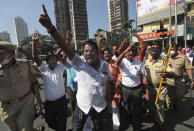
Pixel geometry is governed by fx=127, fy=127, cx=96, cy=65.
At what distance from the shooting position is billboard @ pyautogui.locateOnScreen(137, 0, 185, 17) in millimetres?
23283

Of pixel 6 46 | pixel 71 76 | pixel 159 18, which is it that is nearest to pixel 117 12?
pixel 159 18

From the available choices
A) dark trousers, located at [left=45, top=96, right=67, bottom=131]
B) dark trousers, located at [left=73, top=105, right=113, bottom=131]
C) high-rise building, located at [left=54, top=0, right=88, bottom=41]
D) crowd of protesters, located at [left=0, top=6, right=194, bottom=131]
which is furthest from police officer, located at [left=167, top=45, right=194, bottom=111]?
high-rise building, located at [left=54, top=0, right=88, bottom=41]

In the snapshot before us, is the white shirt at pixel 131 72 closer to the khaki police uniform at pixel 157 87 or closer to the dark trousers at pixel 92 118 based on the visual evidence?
the khaki police uniform at pixel 157 87

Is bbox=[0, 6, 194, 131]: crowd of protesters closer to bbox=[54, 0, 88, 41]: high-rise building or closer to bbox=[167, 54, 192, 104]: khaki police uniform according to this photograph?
bbox=[167, 54, 192, 104]: khaki police uniform

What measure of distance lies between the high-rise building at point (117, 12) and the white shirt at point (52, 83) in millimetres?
96657

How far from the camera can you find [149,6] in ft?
84.0

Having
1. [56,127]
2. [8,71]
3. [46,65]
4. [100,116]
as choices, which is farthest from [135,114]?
[8,71]

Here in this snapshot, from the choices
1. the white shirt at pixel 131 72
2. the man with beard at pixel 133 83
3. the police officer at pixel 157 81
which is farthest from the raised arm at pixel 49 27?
the police officer at pixel 157 81

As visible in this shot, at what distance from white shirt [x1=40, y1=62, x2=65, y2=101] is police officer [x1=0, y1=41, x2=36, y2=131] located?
398 mm

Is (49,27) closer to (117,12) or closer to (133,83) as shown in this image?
(133,83)

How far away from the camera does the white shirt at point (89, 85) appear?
5.78 ft

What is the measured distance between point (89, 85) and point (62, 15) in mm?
86620

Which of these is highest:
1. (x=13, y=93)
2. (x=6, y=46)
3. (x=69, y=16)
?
(x=69, y=16)

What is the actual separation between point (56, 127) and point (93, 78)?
171 centimetres
